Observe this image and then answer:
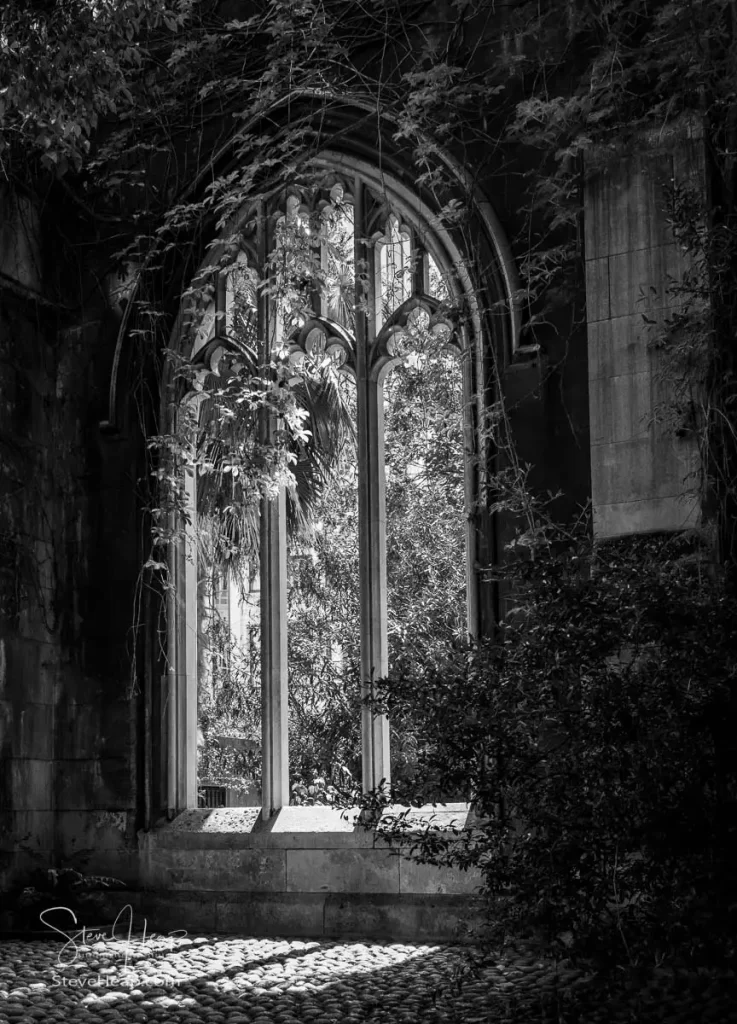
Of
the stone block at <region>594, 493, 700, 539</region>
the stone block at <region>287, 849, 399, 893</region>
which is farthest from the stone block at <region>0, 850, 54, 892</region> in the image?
the stone block at <region>594, 493, 700, 539</region>

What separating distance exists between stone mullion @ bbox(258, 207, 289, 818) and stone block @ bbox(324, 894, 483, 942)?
61cm

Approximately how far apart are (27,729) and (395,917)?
83.3 inches

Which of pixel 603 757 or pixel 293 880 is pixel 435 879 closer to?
pixel 293 880

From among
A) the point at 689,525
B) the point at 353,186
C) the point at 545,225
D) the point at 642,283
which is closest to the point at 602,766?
the point at 689,525

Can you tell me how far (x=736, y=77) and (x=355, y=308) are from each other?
2.18 metres

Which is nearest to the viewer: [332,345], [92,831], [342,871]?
[342,871]

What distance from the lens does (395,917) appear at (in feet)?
18.9

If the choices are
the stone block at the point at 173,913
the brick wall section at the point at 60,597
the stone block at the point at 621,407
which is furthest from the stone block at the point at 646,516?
the brick wall section at the point at 60,597

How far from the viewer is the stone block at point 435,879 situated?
561cm

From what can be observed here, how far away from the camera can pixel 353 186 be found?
6605 mm

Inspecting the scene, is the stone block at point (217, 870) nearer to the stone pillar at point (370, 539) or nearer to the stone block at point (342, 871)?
the stone block at point (342, 871)

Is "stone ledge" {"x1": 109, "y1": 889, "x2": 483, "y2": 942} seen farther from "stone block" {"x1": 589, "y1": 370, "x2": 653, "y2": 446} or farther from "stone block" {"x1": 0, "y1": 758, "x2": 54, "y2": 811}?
"stone block" {"x1": 589, "y1": 370, "x2": 653, "y2": 446}

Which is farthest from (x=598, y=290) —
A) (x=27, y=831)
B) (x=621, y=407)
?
(x=27, y=831)

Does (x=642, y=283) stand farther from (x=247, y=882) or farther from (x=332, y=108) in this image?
(x=247, y=882)
